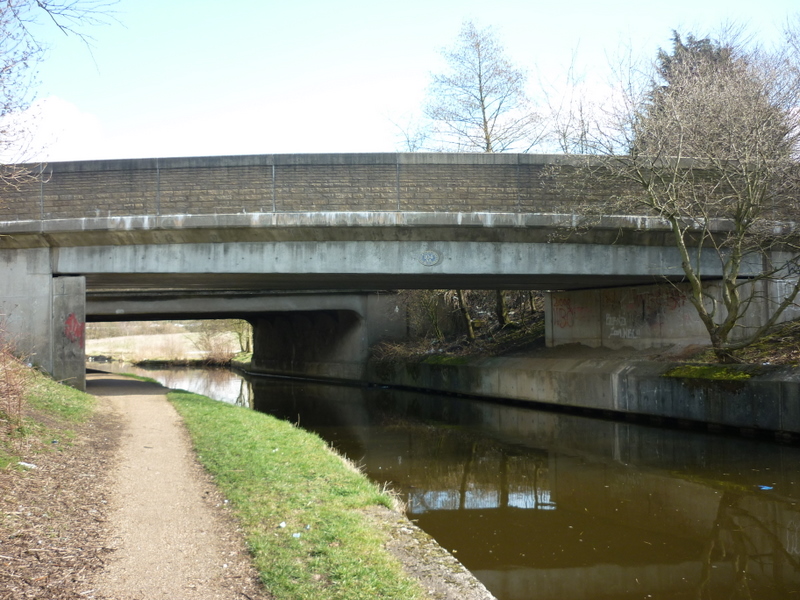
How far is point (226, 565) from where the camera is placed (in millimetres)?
4848

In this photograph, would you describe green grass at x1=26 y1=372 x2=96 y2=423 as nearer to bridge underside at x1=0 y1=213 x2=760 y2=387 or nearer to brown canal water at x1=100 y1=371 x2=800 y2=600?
bridge underside at x1=0 y1=213 x2=760 y2=387

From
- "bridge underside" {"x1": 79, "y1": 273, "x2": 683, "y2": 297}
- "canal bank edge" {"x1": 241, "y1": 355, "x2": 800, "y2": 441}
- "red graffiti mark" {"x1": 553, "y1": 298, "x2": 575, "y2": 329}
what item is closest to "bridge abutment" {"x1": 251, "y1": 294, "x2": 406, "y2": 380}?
"canal bank edge" {"x1": 241, "y1": 355, "x2": 800, "y2": 441}

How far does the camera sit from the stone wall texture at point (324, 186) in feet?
51.4

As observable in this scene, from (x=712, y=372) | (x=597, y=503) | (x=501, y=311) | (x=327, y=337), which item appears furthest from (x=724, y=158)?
(x=327, y=337)

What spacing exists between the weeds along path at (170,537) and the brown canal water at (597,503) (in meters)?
2.25

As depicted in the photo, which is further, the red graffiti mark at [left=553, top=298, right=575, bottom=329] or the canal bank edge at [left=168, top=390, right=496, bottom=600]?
the red graffiti mark at [left=553, top=298, right=575, bottom=329]

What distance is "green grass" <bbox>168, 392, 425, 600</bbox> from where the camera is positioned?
179 inches

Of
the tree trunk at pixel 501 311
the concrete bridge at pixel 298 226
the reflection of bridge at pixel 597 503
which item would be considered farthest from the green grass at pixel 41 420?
the tree trunk at pixel 501 311

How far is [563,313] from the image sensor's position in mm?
21359

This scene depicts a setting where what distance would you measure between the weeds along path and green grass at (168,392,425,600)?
164 mm

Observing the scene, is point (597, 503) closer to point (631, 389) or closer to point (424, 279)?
point (631, 389)

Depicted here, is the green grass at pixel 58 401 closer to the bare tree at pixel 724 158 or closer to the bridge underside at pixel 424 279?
the bridge underside at pixel 424 279

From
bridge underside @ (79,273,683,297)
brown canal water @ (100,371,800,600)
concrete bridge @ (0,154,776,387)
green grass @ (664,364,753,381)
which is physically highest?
concrete bridge @ (0,154,776,387)

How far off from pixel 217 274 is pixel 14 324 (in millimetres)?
4623
